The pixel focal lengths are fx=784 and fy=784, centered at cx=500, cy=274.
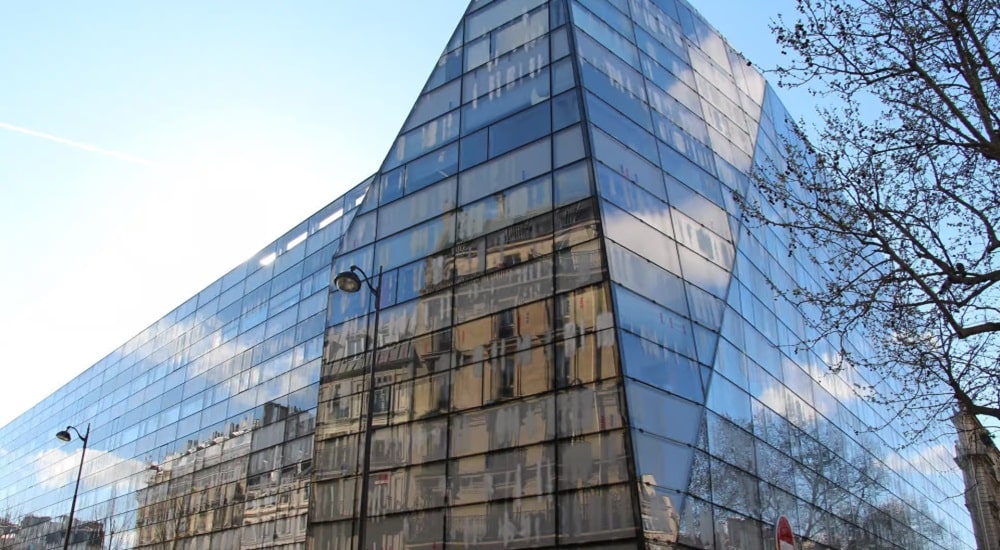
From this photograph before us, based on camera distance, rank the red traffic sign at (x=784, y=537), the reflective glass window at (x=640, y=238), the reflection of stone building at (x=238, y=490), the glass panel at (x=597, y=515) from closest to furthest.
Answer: the red traffic sign at (x=784, y=537) → the glass panel at (x=597, y=515) → the reflective glass window at (x=640, y=238) → the reflection of stone building at (x=238, y=490)

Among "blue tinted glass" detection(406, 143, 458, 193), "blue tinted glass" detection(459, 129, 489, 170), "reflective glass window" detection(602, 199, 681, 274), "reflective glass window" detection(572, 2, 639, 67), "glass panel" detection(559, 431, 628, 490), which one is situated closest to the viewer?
"glass panel" detection(559, 431, 628, 490)

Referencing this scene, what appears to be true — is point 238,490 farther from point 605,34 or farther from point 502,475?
point 605,34

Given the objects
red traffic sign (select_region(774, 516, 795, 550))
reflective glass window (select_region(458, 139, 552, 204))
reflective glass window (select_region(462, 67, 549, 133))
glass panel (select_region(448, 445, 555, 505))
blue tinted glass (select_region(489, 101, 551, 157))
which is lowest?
red traffic sign (select_region(774, 516, 795, 550))

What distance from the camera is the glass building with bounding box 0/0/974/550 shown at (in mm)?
17719

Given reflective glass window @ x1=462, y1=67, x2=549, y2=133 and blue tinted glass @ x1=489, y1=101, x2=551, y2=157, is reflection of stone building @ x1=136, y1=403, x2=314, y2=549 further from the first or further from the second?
blue tinted glass @ x1=489, y1=101, x2=551, y2=157

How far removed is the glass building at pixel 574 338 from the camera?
1772 centimetres

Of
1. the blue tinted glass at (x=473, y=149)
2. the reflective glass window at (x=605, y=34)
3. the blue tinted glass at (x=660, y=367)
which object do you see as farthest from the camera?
the reflective glass window at (x=605, y=34)

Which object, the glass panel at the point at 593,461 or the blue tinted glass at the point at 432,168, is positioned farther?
the blue tinted glass at the point at 432,168

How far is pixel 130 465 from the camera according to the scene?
159 ft

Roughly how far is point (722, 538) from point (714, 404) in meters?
Answer: 3.19

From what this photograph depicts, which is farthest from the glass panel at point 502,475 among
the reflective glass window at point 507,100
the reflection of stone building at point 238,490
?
the reflection of stone building at point 238,490

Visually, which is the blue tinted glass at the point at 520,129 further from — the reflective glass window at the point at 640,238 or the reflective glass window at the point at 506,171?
the reflective glass window at the point at 640,238

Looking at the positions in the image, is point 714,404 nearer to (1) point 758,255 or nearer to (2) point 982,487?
(1) point 758,255

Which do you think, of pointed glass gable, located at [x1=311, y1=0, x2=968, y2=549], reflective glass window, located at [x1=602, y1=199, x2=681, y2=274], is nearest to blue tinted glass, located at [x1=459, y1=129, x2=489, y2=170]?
pointed glass gable, located at [x1=311, y1=0, x2=968, y2=549]
